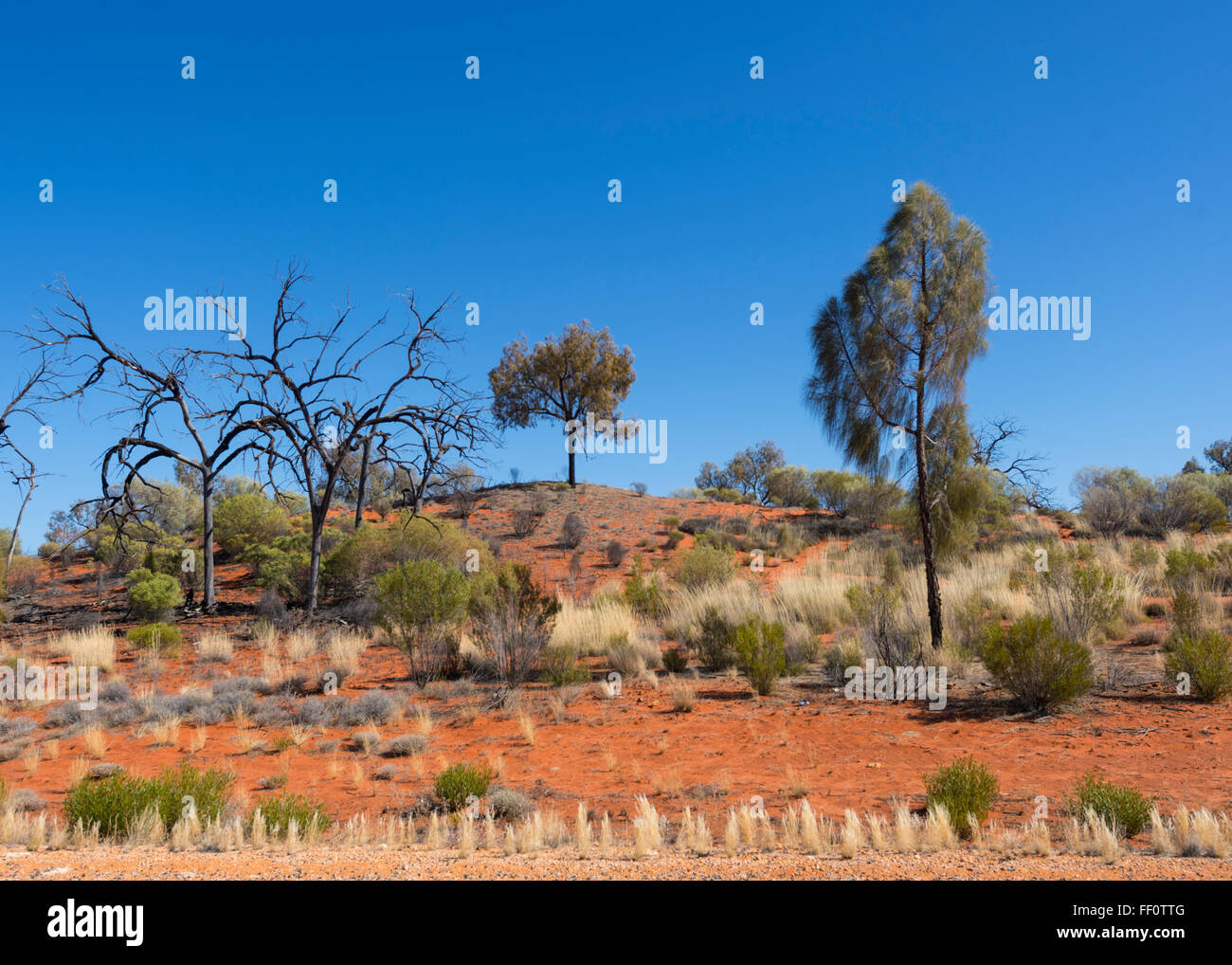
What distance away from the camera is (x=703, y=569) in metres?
19.9

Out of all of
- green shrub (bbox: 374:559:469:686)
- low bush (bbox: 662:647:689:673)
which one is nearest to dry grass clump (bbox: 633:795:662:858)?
low bush (bbox: 662:647:689:673)

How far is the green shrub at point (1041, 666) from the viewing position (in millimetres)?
9359

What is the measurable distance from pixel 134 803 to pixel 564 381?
36.0m

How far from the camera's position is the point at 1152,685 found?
33.8ft

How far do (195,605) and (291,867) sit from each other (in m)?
19.3

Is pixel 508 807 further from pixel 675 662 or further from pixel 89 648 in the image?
pixel 89 648

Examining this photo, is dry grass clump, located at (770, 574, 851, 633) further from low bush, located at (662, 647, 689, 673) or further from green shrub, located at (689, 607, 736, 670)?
low bush, located at (662, 647, 689, 673)

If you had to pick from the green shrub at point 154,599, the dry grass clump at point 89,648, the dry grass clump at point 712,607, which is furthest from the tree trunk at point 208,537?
the dry grass clump at point 712,607

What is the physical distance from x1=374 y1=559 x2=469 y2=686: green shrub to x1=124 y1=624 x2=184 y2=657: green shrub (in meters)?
5.88

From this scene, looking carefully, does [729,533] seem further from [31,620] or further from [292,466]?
[31,620]

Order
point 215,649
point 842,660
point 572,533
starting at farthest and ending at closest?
point 572,533
point 215,649
point 842,660

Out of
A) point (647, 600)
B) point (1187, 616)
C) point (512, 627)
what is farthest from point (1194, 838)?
point (647, 600)

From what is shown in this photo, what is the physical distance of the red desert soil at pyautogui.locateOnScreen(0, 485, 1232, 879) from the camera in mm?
4590
